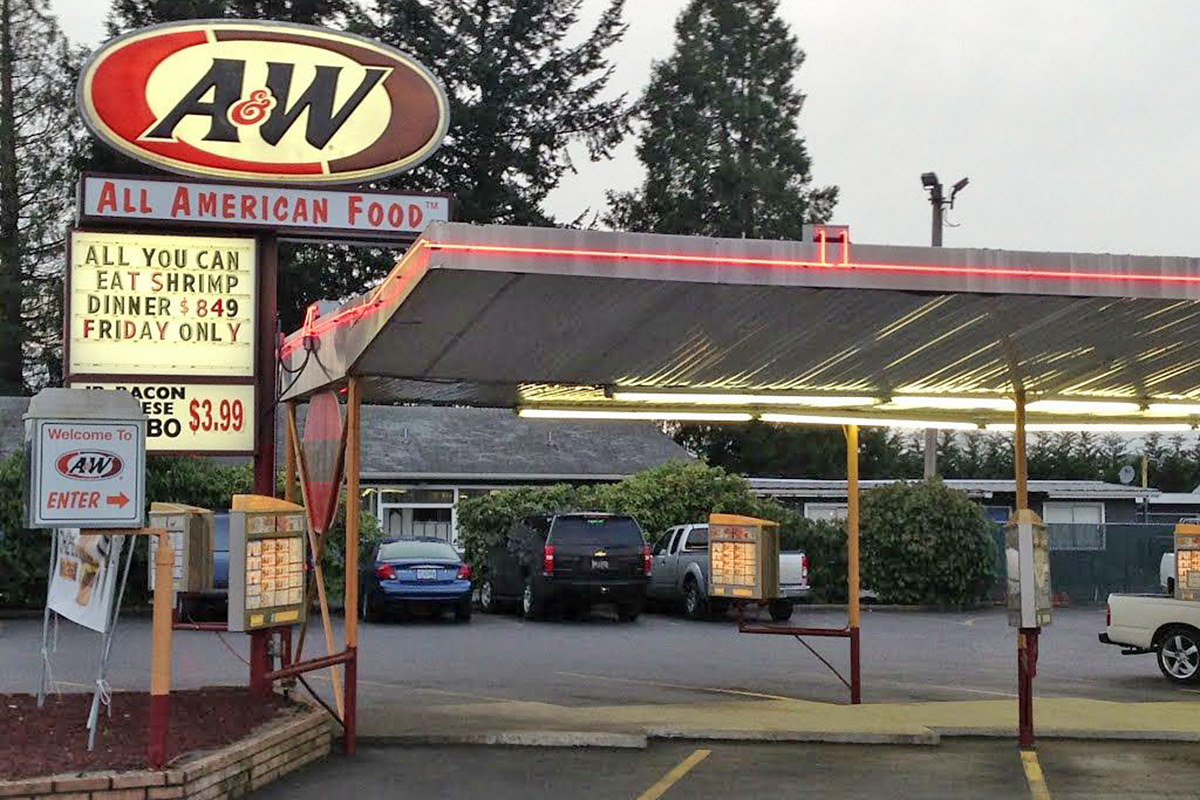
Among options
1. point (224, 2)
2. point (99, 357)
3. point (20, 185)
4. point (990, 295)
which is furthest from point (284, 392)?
point (20, 185)

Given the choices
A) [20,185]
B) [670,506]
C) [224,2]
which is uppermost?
[224,2]

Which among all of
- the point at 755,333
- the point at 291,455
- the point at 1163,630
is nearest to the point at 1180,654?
the point at 1163,630

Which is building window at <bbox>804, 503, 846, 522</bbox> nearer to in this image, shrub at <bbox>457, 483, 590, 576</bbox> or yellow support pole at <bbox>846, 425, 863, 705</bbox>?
shrub at <bbox>457, 483, 590, 576</bbox>

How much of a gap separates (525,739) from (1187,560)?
9.42 metres

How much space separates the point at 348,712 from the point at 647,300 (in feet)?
13.7

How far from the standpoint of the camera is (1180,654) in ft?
Answer: 59.5

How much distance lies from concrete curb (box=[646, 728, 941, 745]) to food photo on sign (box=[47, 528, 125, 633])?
4581 millimetres

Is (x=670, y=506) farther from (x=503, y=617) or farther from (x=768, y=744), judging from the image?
(x=768, y=744)

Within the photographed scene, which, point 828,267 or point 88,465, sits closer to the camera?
point 88,465

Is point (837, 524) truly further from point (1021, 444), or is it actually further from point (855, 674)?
point (1021, 444)

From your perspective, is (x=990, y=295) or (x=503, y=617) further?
(x=503, y=617)

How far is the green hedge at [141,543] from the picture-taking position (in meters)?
Result: 26.7

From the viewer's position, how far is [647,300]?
9.87 meters

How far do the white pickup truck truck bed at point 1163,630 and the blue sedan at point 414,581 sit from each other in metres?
11.5
